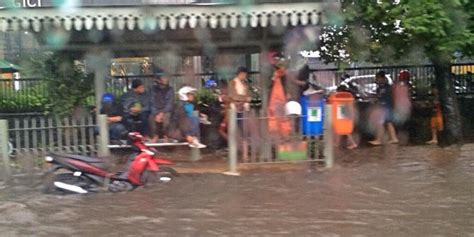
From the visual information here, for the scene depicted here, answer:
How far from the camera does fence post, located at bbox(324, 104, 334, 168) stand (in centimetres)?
1113

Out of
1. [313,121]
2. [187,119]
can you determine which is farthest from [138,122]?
[313,121]

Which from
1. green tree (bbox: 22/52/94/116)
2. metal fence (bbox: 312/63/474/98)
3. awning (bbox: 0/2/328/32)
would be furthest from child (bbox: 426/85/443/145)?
green tree (bbox: 22/52/94/116)

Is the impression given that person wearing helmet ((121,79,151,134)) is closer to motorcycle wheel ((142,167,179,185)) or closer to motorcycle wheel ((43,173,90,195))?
motorcycle wheel ((142,167,179,185))

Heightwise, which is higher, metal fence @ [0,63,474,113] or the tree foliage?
the tree foliage

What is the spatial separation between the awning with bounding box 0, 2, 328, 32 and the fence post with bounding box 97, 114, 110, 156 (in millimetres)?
1515

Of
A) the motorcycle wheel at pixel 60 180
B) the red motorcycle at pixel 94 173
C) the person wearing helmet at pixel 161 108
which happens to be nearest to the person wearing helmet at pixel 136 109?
the person wearing helmet at pixel 161 108

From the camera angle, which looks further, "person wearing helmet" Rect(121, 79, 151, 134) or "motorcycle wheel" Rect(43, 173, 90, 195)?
"person wearing helmet" Rect(121, 79, 151, 134)

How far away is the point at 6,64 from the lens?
16875 millimetres

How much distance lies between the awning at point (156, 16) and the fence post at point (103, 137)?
4.97 ft

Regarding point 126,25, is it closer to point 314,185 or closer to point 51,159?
point 51,159

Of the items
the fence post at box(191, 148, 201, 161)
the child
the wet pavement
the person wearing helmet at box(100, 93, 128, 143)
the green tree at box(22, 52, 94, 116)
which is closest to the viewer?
the wet pavement

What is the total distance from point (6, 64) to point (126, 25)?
273 inches

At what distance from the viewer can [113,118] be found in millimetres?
12031

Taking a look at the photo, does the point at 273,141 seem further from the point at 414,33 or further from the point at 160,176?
the point at 414,33
